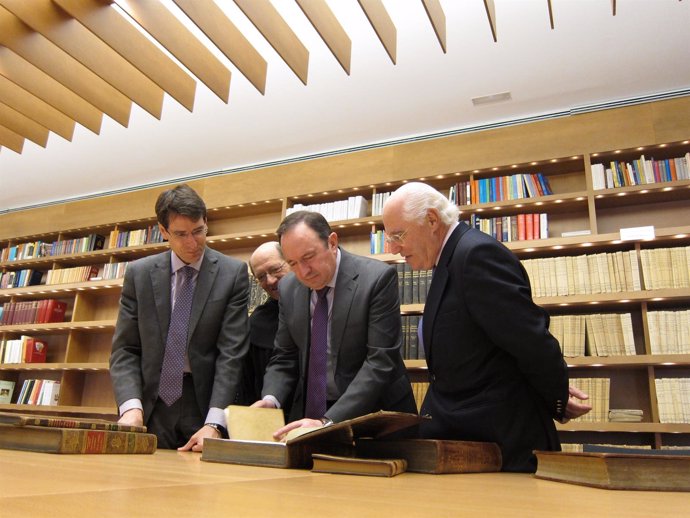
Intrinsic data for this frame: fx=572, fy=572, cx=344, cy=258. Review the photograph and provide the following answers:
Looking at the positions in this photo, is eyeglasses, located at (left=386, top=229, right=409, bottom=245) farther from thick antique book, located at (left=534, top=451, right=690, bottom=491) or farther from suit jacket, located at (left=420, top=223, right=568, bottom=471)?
thick antique book, located at (left=534, top=451, right=690, bottom=491)

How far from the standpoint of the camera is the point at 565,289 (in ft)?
13.1

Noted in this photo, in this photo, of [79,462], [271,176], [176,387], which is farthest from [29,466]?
[271,176]

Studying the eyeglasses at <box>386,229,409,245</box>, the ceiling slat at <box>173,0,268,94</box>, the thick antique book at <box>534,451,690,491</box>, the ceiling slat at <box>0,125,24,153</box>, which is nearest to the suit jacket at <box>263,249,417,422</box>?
the eyeglasses at <box>386,229,409,245</box>

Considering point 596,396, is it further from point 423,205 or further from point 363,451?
point 363,451

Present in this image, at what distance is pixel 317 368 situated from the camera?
1.91m

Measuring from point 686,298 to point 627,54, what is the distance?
1.79m

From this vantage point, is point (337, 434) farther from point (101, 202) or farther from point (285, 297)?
point (101, 202)

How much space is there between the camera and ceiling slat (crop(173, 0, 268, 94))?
3.17 m

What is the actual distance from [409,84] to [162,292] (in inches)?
124

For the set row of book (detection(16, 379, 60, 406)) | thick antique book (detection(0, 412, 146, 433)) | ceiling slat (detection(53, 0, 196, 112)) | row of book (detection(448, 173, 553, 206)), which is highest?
ceiling slat (detection(53, 0, 196, 112))

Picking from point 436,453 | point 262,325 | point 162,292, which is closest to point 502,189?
point 262,325

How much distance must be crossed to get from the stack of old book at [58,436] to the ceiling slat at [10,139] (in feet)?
13.5

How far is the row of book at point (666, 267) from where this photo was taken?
3779 mm

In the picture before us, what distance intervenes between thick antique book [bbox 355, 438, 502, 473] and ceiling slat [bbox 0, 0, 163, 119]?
10.2ft
